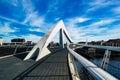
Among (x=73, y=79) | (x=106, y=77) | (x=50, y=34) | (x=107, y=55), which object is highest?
(x=50, y=34)

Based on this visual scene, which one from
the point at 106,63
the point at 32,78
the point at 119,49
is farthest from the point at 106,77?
the point at 32,78

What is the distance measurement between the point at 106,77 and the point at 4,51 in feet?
84.8

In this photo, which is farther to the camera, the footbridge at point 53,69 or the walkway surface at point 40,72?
the walkway surface at point 40,72

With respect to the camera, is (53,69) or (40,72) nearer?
(40,72)

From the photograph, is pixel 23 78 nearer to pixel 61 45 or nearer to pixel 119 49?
pixel 119 49

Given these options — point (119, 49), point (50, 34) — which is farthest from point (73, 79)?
point (50, 34)

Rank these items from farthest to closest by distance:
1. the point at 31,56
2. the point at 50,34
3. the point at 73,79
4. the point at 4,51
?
1. the point at 4,51
2. the point at 50,34
3. the point at 31,56
4. the point at 73,79

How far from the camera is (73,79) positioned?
18.7 ft

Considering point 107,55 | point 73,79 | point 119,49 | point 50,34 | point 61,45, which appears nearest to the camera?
point 119,49

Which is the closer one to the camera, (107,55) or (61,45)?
(107,55)

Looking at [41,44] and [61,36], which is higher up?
[61,36]

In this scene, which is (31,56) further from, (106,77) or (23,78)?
(106,77)

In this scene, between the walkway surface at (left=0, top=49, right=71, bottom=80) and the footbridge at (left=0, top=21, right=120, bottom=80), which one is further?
the walkway surface at (left=0, top=49, right=71, bottom=80)

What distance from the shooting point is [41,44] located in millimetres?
13883
